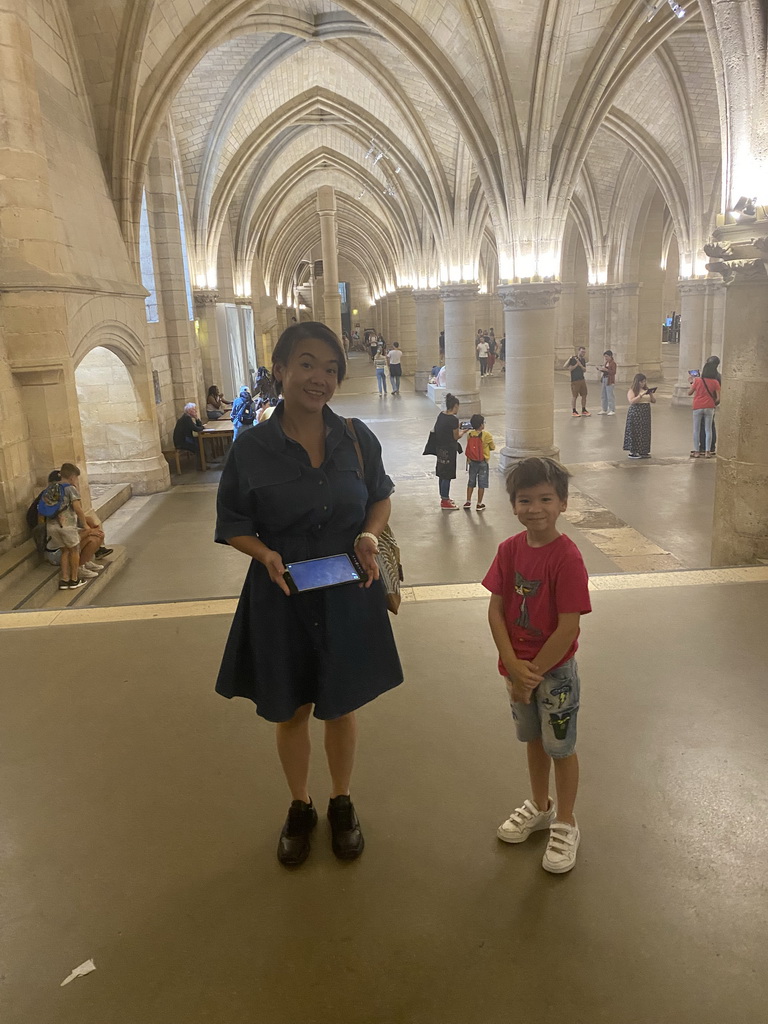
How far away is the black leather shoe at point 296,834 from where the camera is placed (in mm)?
2416

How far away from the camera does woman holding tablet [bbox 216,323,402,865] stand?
2252 mm

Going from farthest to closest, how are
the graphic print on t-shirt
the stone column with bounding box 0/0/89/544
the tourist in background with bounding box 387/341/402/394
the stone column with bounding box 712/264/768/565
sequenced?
the tourist in background with bounding box 387/341/402/394, the stone column with bounding box 0/0/89/544, the stone column with bounding box 712/264/768/565, the graphic print on t-shirt

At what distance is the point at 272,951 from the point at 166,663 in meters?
1.99

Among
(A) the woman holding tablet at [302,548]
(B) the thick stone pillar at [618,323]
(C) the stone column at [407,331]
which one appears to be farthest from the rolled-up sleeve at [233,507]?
(C) the stone column at [407,331]

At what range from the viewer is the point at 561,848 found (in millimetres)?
2363

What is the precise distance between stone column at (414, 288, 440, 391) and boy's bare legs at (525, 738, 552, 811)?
22571 millimetres

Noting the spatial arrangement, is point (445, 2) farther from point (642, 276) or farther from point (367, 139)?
point (642, 276)

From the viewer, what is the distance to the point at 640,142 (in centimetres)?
1848

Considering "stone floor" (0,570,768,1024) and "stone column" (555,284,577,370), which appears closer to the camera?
"stone floor" (0,570,768,1024)

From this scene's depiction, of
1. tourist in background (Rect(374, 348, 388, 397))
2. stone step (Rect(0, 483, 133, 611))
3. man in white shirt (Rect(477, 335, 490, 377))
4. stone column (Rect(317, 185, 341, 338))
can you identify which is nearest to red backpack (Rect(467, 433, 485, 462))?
stone step (Rect(0, 483, 133, 611))

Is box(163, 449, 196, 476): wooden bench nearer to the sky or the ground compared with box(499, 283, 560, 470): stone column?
nearer to the ground

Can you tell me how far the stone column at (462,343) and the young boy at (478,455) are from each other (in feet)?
30.9

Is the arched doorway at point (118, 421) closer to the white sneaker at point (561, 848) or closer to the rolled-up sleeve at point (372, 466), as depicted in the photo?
the rolled-up sleeve at point (372, 466)

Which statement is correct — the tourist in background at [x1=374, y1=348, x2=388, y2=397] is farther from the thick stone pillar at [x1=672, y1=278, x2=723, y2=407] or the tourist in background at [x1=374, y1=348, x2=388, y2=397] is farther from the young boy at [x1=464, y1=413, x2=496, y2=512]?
the young boy at [x1=464, y1=413, x2=496, y2=512]
